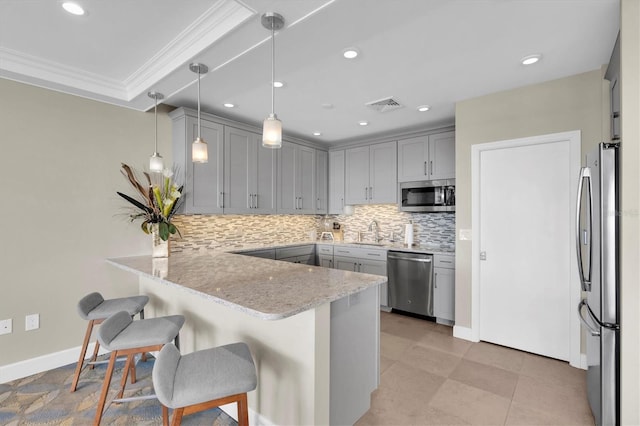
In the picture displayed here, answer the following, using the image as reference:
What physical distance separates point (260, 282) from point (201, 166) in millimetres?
2103

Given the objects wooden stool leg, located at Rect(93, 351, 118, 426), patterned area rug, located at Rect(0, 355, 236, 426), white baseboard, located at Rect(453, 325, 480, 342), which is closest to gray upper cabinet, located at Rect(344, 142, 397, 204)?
white baseboard, located at Rect(453, 325, 480, 342)

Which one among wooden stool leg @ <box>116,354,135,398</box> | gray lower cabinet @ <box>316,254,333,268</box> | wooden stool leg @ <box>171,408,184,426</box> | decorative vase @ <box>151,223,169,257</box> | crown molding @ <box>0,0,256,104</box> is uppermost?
crown molding @ <box>0,0,256,104</box>

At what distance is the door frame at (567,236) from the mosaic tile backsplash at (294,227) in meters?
1.01

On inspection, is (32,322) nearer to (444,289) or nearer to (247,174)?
(247,174)

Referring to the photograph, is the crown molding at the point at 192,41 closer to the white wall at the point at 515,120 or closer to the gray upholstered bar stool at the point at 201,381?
the gray upholstered bar stool at the point at 201,381

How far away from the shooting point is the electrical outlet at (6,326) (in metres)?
2.50

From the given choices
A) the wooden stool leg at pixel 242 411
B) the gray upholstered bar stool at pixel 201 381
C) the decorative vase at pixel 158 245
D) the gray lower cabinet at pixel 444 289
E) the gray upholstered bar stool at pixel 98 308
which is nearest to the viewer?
the gray upholstered bar stool at pixel 201 381

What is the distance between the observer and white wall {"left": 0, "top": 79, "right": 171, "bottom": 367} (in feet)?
8.39

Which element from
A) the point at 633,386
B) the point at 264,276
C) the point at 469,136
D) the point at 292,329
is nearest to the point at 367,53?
the point at 469,136

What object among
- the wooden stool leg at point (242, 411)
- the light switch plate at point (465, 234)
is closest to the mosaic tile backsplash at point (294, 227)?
the light switch plate at point (465, 234)

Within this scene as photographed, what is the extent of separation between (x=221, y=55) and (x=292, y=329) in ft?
6.20

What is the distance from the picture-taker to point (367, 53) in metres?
2.31

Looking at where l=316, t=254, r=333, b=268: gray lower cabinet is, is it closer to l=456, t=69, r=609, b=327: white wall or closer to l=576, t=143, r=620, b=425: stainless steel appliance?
l=456, t=69, r=609, b=327: white wall

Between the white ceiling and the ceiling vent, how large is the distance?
3.4 inches
